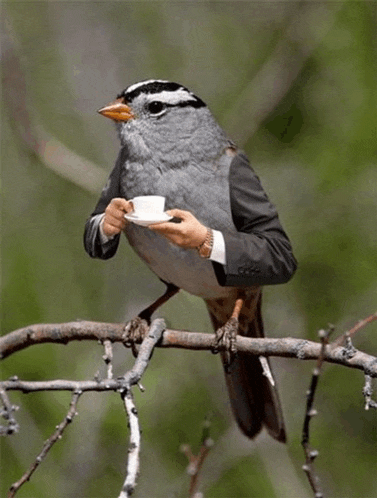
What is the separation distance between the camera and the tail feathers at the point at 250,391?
2227mm

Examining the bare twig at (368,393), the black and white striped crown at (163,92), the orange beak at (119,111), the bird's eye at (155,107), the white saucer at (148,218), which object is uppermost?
the black and white striped crown at (163,92)

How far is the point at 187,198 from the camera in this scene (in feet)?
5.88

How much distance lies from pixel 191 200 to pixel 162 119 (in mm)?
162

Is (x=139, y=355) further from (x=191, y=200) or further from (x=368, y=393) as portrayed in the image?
(x=368, y=393)

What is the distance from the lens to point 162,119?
185 cm

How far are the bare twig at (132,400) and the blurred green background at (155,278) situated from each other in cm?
123

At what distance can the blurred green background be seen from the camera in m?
3.25

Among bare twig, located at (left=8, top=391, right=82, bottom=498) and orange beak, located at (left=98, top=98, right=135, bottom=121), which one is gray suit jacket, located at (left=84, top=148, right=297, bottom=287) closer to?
orange beak, located at (left=98, top=98, right=135, bottom=121)

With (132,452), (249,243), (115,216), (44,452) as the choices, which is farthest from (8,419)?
(249,243)

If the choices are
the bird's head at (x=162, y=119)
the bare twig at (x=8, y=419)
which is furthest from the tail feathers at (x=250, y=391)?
the bare twig at (x=8, y=419)

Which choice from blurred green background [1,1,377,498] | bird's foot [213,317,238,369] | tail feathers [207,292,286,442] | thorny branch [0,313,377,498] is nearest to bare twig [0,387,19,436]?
thorny branch [0,313,377,498]

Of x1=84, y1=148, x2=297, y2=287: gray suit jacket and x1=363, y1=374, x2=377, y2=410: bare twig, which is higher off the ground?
x1=84, y1=148, x2=297, y2=287: gray suit jacket

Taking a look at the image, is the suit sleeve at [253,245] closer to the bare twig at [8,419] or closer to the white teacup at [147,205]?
the white teacup at [147,205]

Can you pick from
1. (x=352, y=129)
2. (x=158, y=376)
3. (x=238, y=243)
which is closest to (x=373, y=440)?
(x=158, y=376)
